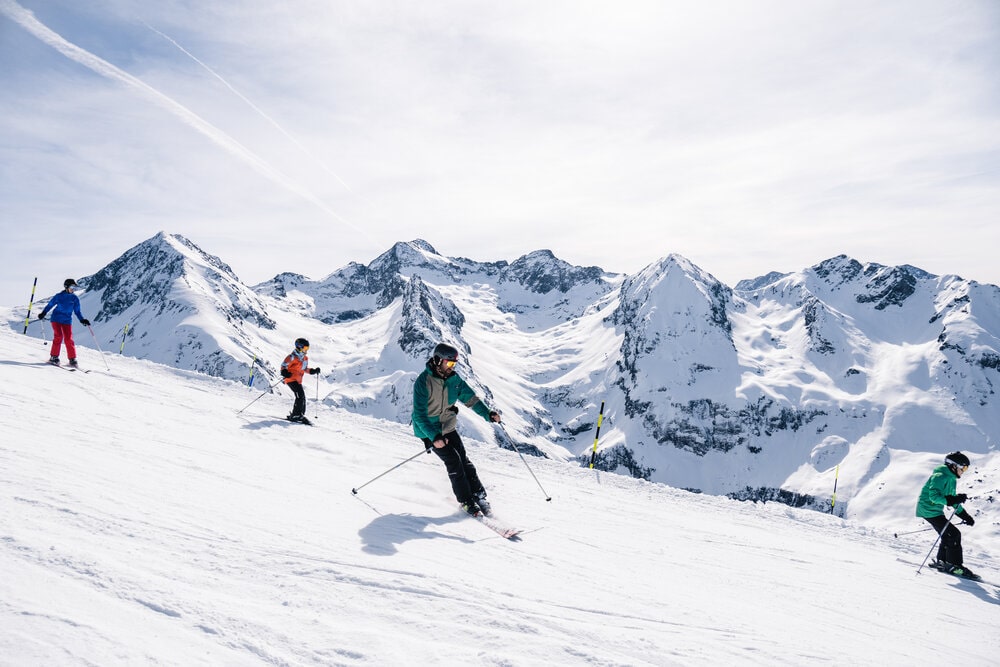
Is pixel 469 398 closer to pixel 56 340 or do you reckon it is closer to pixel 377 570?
pixel 377 570

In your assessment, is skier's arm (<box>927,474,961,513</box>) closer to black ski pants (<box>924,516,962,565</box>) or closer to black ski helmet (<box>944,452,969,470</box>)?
black ski helmet (<box>944,452,969,470</box>)

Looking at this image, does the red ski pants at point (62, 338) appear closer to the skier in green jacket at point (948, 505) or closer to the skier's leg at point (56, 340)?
the skier's leg at point (56, 340)

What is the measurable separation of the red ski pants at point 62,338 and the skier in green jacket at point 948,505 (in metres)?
20.7

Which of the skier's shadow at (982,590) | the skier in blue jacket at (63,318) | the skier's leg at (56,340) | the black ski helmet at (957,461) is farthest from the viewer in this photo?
the skier in blue jacket at (63,318)

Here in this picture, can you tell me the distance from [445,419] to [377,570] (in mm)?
3411

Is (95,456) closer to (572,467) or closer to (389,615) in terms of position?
(389,615)

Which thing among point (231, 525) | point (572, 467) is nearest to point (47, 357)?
point (231, 525)

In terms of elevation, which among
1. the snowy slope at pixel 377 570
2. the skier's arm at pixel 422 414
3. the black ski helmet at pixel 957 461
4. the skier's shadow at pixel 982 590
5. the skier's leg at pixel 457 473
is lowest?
the snowy slope at pixel 377 570

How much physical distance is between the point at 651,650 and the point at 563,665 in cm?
98

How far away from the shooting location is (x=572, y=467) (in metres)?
13.4

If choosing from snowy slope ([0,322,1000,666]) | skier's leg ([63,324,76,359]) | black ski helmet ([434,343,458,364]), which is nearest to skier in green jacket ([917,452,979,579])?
snowy slope ([0,322,1000,666])

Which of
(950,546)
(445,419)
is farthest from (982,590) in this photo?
(445,419)

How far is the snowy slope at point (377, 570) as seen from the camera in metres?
3.61

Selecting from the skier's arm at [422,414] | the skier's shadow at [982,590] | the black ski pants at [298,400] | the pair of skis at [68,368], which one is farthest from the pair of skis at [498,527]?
the pair of skis at [68,368]
